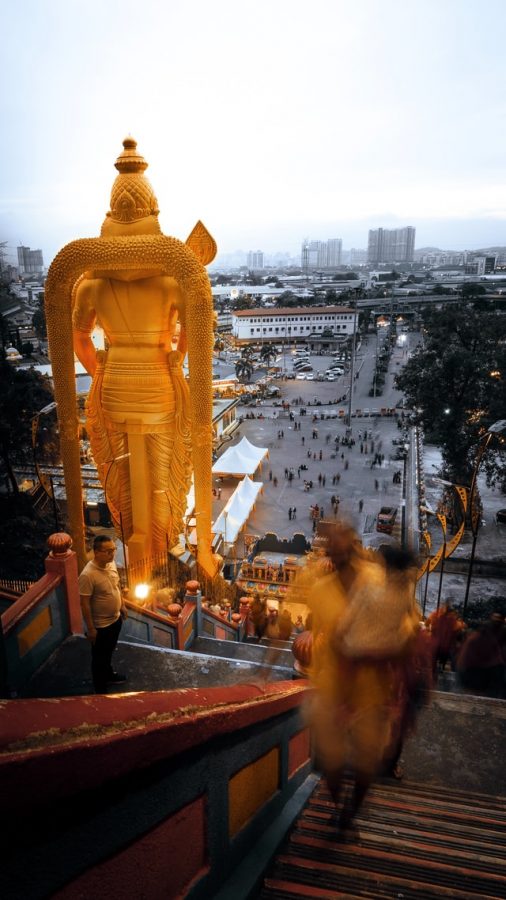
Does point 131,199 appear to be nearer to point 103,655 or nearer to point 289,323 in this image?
point 103,655

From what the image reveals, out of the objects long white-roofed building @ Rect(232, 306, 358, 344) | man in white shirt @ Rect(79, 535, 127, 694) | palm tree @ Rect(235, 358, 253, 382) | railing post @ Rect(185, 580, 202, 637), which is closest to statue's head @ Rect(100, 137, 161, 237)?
railing post @ Rect(185, 580, 202, 637)

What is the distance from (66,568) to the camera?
379 cm

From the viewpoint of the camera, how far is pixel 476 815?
293 centimetres

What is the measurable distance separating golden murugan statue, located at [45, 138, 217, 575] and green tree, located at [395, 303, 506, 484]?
1005cm

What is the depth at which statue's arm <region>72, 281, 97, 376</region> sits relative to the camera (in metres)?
7.70

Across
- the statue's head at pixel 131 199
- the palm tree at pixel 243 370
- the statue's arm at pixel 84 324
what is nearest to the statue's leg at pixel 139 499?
the statue's arm at pixel 84 324

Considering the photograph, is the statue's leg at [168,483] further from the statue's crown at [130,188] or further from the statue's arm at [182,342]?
the statue's crown at [130,188]

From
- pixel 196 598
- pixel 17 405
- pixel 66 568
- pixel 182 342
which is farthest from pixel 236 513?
pixel 66 568

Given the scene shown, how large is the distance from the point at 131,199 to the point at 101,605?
561cm

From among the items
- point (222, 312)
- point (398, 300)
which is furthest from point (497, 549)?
point (398, 300)

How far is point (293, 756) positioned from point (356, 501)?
54.2 ft

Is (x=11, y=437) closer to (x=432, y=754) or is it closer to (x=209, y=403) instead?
(x=209, y=403)

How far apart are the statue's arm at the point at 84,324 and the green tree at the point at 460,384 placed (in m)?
11.0

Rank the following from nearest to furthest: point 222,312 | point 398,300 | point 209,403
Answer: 1. point 209,403
2. point 222,312
3. point 398,300
